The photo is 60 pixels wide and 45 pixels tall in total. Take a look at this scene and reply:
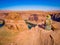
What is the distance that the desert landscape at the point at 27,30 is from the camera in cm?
211

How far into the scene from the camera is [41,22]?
2.19 meters

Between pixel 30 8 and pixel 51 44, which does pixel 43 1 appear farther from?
pixel 51 44

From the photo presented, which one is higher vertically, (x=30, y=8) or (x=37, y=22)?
(x=30, y=8)

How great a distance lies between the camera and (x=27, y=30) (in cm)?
215

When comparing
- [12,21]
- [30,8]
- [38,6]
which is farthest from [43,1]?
[12,21]

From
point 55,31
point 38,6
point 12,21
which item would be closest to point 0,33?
point 12,21

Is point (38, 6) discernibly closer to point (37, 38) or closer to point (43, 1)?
point (43, 1)

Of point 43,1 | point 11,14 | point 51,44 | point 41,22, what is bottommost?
point 51,44

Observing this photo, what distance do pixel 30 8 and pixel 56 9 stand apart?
0.50 meters

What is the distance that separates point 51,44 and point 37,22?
0.48 meters

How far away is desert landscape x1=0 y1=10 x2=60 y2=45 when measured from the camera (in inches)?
83.1

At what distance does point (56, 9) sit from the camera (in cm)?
222

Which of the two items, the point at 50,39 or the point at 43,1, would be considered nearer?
→ the point at 50,39

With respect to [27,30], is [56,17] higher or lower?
higher
